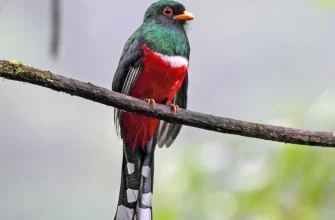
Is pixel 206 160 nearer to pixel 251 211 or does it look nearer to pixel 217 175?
pixel 217 175

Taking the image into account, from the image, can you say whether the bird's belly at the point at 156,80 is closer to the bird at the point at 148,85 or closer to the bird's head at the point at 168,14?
the bird at the point at 148,85

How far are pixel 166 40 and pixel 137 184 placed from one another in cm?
51

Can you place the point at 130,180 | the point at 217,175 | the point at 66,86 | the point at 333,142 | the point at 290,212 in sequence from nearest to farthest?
the point at 66,86 < the point at 333,142 < the point at 130,180 < the point at 290,212 < the point at 217,175

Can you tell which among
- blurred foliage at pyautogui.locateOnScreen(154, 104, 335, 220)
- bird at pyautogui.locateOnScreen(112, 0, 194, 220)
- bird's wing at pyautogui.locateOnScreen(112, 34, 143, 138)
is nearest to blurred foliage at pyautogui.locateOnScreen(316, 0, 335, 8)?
blurred foliage at pyautogui.locateOnScreen(154, 104, 335, 220)

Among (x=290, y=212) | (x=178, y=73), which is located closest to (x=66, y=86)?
(x=178, y=73)

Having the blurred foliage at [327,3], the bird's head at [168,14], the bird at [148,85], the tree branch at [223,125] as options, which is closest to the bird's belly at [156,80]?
the bird at [148,85]

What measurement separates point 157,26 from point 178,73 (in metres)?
0.19

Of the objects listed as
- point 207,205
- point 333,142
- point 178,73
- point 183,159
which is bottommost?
point 207,205

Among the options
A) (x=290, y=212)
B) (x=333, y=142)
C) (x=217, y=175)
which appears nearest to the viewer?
(x=333, y=142)

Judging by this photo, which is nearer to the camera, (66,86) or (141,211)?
(66,86)

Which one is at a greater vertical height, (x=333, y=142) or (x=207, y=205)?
(x=333, y=142)

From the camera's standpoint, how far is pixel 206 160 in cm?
216

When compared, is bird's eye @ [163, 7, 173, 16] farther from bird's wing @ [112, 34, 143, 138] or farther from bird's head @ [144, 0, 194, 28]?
bird's wing @ [112, 34, 143, 138]

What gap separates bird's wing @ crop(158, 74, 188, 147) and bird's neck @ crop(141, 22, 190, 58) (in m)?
0.14
